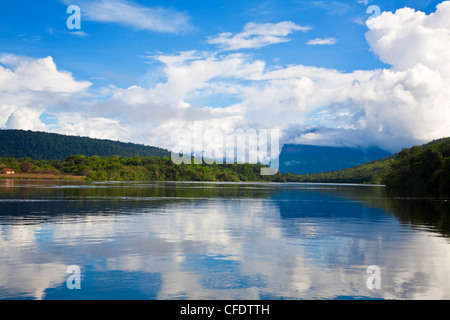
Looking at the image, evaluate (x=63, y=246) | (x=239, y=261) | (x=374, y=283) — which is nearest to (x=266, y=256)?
(x=239, y=261)

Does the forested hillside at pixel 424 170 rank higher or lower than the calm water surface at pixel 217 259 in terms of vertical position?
higher

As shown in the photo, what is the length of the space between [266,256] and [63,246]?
39.6 feet

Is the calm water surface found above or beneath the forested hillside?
beneath

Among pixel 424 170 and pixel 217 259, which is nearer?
pixel 217 259

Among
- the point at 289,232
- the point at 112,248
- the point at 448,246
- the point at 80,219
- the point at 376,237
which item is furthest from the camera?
the point at 80,219

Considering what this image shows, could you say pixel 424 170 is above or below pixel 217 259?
above

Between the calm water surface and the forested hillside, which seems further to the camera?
the forested hillside

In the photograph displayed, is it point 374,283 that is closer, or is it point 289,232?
point 374,283

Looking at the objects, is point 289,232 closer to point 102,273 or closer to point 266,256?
point 266,256

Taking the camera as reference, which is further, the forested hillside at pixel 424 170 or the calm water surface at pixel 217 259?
the forested hillside at pixel 424 170
